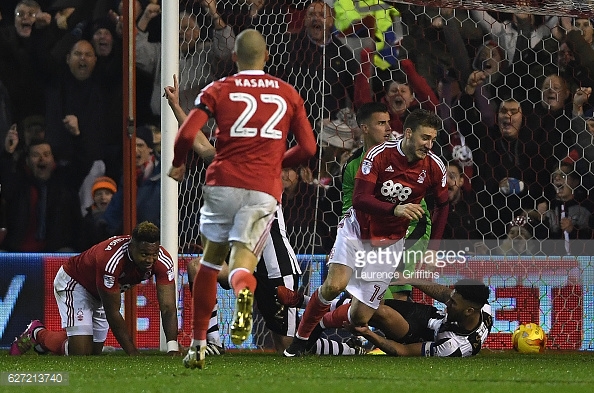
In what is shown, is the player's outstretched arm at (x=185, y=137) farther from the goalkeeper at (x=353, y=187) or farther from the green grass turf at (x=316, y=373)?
the goalkeeper at (x=353, y=187)

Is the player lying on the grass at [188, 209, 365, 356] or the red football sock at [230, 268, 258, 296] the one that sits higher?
the red football sock at [230, 268, 258, 296]

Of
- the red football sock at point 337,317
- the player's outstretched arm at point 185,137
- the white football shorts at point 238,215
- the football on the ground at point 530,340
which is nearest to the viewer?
the player's outstretched arm at point 185,137

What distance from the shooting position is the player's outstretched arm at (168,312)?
7555 millimetres

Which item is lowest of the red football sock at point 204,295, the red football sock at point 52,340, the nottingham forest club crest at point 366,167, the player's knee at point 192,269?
the red football sock at point 52,340

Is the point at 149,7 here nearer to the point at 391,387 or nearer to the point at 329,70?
the point at 329,70

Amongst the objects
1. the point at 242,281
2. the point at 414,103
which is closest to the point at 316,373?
the point at 242,281

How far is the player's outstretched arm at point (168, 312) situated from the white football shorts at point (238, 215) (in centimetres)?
223

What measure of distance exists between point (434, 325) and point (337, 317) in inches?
27.5

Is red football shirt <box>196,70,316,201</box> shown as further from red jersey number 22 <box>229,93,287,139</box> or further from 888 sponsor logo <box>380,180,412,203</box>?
888 sponsor logo <box>380,180,412,203</box>

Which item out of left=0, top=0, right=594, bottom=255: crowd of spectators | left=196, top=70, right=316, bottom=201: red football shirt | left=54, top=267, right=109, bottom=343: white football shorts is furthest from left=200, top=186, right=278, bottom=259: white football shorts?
left=0, top=0, right=594, bottom=255: crowd of spectators

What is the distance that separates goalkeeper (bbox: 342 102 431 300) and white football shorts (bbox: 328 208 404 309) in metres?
0.39

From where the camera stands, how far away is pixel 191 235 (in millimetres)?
8547

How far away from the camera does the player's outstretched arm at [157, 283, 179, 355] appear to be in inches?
297

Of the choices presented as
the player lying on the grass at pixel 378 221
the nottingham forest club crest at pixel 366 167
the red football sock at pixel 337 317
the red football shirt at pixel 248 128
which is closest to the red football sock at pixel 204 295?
the red football shirt at pixel 248 128
